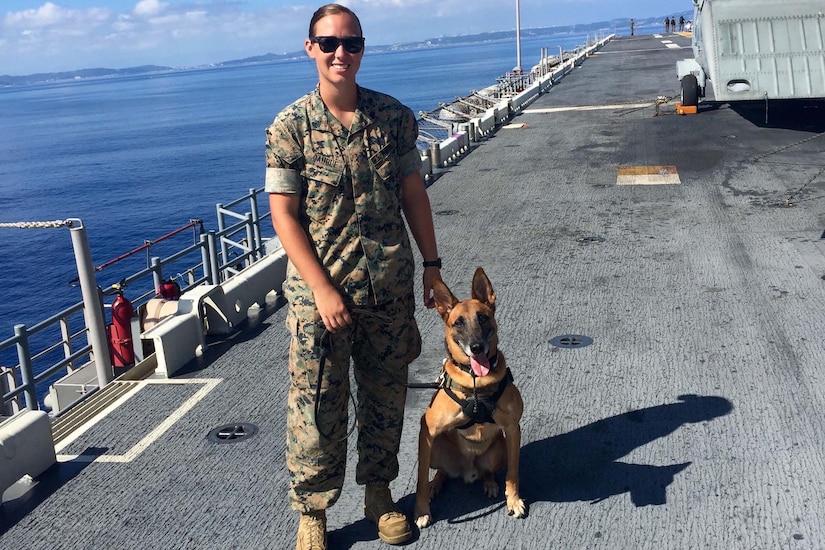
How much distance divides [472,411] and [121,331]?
5.32m

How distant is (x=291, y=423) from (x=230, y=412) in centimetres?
205

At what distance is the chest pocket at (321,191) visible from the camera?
342 centimetres

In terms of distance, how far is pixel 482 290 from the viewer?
3.74 metres

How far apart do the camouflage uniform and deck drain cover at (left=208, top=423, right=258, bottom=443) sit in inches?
61.0

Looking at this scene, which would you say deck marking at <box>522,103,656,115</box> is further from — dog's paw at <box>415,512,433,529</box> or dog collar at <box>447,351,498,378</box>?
dog's paw at <box>415,512,433,529</box>

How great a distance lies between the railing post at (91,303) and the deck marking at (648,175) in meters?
8.85

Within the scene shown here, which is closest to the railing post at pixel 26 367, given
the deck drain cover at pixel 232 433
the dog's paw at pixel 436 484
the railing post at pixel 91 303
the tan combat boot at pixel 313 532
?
the railing post at pixel 91 303

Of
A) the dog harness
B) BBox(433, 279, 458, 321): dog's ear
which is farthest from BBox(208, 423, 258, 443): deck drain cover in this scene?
BBox(433, 279, 458, 321): dog's ear

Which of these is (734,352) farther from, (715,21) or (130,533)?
(715,21)

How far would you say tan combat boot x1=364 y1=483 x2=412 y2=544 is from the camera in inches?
153

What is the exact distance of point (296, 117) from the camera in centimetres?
342

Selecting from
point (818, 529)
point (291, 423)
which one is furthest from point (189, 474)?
point (818, 529)

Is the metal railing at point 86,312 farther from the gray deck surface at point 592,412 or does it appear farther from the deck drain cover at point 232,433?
the deck drain cover at point 232,433

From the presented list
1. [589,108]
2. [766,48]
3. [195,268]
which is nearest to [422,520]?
[195,268]
